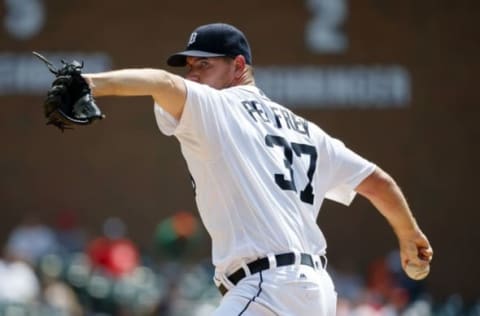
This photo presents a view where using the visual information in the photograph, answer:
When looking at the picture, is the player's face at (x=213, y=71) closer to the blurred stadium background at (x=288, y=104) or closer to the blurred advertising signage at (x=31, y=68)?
the blurred stadium background at (x=288, y=104)

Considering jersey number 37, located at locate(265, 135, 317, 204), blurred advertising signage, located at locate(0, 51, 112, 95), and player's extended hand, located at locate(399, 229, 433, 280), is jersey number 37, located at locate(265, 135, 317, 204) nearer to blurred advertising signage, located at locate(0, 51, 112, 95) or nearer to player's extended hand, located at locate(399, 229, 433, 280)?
player's extended hand, located at locate(399, 229, 433, 280)

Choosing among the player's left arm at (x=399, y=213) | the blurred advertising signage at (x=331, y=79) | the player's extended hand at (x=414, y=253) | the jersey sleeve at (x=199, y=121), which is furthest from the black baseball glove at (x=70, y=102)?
the blurred advertising signage at (x=331, y=79)

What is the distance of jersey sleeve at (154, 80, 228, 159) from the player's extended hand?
111 centimetres

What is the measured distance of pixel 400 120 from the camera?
51.1 feet

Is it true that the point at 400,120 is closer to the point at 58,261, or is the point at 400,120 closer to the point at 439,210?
the point at 439,210

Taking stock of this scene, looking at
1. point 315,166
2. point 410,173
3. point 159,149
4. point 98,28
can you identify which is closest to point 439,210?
point 410,173

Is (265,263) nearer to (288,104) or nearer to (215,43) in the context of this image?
(215,43)

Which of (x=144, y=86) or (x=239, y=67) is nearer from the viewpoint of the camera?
(x=144, y=86)

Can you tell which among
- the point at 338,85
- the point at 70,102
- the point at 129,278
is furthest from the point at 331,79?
the point at 70,102

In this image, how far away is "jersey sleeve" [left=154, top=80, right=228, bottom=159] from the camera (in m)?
4.67

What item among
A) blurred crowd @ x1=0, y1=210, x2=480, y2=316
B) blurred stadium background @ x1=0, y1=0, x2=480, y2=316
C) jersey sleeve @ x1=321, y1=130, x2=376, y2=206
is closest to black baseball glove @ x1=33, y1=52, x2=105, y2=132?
jersey sleeve @ x1=321, y1=130, x2=376, y2=206

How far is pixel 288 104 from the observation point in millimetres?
15477

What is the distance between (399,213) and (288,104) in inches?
398

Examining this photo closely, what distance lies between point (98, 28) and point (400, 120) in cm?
405
